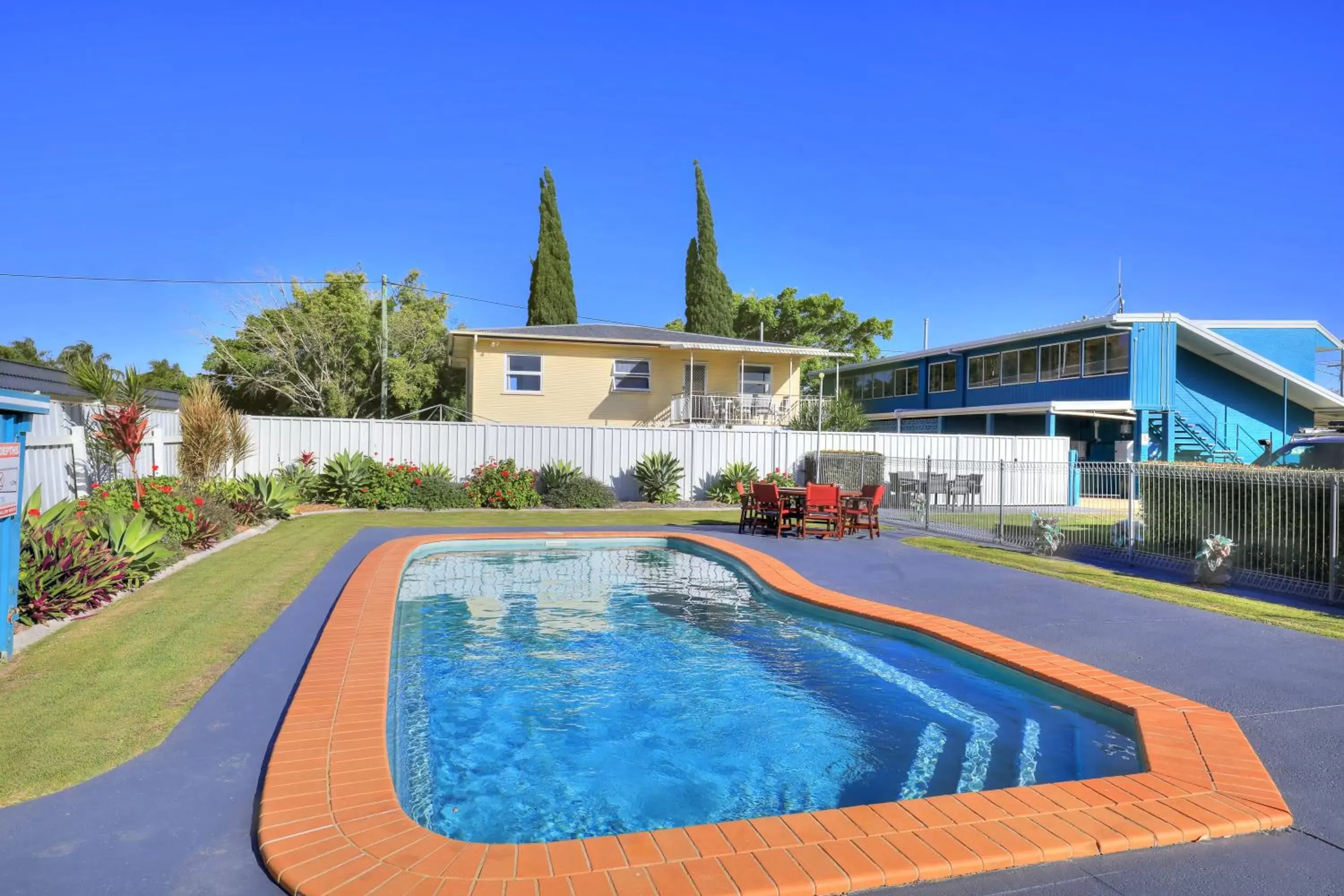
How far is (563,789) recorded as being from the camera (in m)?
4.58

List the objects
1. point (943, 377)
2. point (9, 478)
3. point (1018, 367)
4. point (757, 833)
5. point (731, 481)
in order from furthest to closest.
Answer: point (943, 377) → point (1018, 367) → point (731, 481) → point (9, 478) → point (757, 833)

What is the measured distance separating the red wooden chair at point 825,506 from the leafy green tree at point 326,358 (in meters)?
22.2

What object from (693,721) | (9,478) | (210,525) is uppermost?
(9,478)

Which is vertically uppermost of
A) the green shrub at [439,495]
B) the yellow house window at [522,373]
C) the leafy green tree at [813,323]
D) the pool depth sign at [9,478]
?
the leafy green tree at [813,323]

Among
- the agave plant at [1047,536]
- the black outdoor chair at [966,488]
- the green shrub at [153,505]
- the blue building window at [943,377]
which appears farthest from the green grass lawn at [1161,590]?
the blue building window at [943,377]

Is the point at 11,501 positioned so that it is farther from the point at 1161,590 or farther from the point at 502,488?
the point at 502,488

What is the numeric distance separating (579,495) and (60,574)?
1359 cm

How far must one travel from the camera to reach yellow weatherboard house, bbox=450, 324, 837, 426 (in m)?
25.7

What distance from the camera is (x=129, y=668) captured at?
5402mm

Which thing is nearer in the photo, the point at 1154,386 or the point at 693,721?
the point at 693,721

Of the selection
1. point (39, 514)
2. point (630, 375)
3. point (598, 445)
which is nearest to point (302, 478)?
point (598, 445)

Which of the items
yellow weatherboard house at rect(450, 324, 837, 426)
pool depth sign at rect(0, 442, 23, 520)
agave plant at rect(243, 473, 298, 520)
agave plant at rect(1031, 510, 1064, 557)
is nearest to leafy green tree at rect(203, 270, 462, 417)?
yellow weatherboard house at rect(450, 324, 837, 426)

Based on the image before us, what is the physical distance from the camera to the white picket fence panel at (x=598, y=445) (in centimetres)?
1961

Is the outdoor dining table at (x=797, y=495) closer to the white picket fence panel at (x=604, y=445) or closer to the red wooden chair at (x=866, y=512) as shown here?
the red wooden chair at (x=866, y=512)
